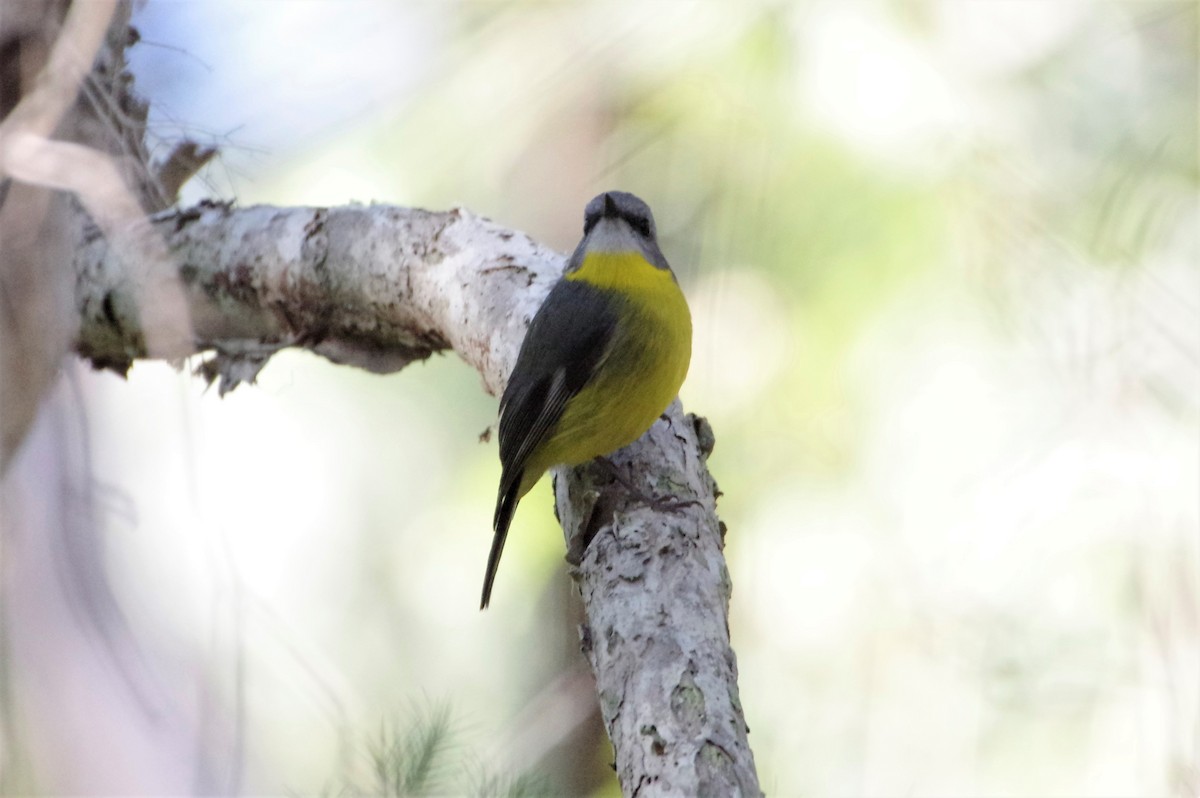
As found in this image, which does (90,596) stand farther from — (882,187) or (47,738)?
(882,187)

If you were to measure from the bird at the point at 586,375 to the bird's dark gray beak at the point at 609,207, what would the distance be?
17 centimetres

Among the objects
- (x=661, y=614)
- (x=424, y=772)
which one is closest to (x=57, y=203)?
(x=424, y=772)

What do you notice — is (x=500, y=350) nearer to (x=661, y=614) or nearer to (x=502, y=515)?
(x=502, y=515)

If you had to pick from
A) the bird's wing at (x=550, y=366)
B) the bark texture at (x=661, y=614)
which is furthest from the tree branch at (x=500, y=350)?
the bird's wing at (x=550, y=366)

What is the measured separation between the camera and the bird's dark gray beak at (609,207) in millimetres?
2477

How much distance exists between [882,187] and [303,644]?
2213mm

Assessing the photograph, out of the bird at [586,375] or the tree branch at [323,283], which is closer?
the bird at [586,375]

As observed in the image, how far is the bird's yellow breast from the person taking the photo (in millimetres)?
2125

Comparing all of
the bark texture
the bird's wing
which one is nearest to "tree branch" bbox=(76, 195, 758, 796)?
the bark texture

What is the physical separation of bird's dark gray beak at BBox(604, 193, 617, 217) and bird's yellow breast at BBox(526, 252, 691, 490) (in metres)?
0.12

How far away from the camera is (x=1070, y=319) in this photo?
306 cm

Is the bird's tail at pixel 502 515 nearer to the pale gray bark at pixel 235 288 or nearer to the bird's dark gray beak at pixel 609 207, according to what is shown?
the pale gray bark at pixel 235 288

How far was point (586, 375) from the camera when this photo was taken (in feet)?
7.34

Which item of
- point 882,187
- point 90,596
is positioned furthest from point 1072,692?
point 90,596
